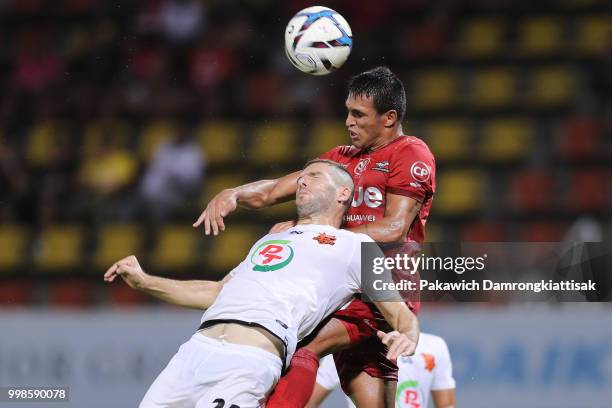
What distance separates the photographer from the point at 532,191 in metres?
11.4

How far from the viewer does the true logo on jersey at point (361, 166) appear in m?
6.01

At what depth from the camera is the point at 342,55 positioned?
6312mm

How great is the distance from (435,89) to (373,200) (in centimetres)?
712

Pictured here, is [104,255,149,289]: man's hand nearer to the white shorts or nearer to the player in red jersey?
the player in red jersey

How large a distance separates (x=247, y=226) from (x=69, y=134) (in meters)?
3.06

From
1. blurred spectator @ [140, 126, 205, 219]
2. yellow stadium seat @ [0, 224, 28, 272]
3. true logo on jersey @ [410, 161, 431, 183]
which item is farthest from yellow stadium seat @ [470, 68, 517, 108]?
true logo on jersey @ [410, 161, 431, 183]

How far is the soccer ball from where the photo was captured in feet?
20.5

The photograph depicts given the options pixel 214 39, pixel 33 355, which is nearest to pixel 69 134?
pixel 214 39

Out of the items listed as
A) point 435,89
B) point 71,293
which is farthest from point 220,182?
point 435,89

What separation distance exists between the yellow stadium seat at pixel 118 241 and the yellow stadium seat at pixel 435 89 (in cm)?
378

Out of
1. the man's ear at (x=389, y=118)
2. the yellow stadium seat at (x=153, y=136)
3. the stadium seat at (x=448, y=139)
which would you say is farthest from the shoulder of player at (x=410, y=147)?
the yellow stadium seat at (x=153, y=136)

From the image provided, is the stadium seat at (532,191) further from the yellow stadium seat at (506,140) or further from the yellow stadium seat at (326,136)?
the yellow stadium seat at (326,136)

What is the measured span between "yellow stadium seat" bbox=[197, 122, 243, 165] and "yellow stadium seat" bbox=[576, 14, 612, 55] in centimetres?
442

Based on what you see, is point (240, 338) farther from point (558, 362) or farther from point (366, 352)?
point (558, 362)
